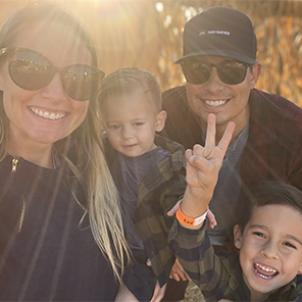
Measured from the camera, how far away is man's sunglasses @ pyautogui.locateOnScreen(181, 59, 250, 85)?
1.84 meters

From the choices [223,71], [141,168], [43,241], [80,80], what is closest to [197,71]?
[223,71]

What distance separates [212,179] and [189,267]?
0.30 meters

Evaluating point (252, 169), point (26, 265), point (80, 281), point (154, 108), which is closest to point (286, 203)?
point (252, 169)

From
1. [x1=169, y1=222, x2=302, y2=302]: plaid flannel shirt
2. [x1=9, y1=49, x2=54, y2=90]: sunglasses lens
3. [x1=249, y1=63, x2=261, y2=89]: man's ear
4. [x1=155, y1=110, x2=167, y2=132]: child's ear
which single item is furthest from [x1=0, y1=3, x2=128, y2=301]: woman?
[x1=249, y1=63, x2=261, y2=89]: man's ear

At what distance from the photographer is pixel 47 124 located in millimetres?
1544

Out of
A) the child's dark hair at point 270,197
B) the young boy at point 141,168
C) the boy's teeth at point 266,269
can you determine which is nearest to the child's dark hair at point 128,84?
the young boy at point 141,168

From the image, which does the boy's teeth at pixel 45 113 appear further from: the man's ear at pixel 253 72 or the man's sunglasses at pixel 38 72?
the man's ear at pixel 253 72

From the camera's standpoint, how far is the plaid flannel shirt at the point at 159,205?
1.83 metres

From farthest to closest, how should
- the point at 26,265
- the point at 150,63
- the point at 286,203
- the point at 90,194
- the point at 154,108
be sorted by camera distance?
the point at 150,63, the point at 154,108, the point at 286,203, the point at 90,194, the point at 26,265

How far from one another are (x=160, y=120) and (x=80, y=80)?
1.48ft

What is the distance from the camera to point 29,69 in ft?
4.88

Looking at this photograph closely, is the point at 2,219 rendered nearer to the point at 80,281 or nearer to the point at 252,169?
the point at 80,281

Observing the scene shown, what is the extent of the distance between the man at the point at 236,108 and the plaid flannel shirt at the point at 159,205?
15 cm

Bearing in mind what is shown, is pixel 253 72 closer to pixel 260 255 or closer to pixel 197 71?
pixel 197 71
